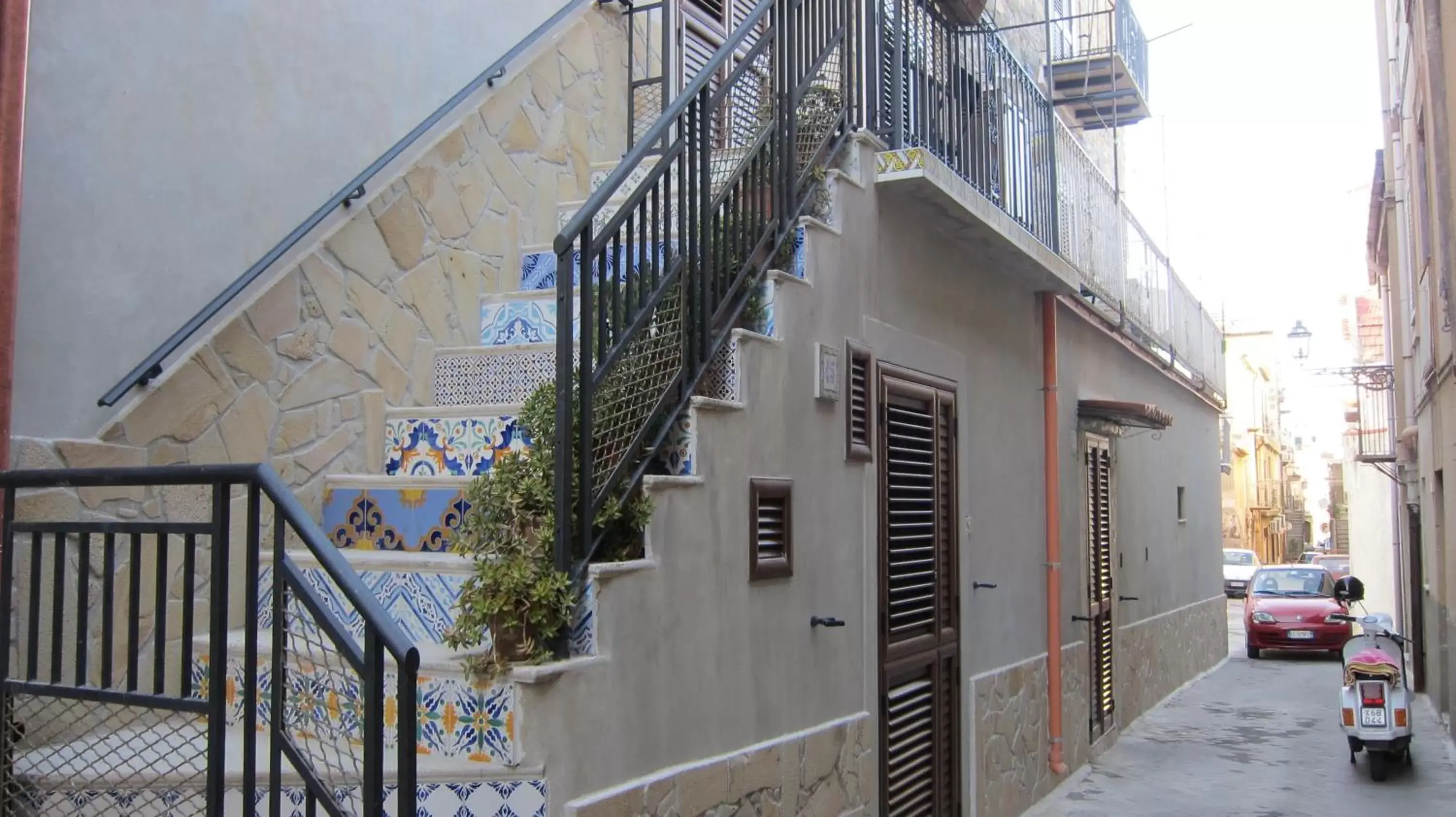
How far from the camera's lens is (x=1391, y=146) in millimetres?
15539

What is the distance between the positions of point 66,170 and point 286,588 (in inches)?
79.6

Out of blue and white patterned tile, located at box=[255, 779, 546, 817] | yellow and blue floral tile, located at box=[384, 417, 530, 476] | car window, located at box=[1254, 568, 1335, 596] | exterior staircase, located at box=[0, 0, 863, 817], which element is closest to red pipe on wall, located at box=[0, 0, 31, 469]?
exterior staircase, located at box=[0, 0, 863, 817]

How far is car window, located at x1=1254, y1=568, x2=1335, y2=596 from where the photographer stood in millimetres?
20359

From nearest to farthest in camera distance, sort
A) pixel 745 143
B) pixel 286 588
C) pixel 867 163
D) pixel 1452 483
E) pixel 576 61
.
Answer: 1. pixel 286 588
2. pixel 745 143
3. pixel 867 163
4. pixel 576 61
5. pixel 1452 483

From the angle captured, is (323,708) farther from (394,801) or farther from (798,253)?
(798,253)

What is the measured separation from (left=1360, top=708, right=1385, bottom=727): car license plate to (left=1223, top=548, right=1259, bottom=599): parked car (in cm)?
2419

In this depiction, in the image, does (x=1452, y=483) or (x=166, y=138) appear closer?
(x=166, y=138)

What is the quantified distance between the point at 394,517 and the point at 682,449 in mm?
1176

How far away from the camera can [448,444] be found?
506cm

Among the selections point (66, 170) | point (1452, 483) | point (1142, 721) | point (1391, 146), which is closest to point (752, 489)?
point (66, 170)

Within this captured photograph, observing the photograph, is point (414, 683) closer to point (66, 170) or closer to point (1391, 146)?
point (66, 170)

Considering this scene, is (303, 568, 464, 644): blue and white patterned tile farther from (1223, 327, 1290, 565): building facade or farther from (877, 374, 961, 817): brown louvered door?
(1223, 327, 1290, 565): building facade

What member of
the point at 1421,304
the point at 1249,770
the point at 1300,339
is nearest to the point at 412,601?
the point at 1249,770

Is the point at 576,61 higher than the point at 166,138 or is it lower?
higher
